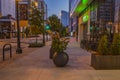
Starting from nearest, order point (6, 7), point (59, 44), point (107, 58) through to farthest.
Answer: point (107, 58) → point (59, 44) → point (6, 7)

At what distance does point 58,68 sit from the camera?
12672mm

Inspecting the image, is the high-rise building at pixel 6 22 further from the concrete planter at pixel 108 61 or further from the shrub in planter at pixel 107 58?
the concrete planter at pixel 108 61

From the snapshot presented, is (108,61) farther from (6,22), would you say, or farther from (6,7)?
(6,7)

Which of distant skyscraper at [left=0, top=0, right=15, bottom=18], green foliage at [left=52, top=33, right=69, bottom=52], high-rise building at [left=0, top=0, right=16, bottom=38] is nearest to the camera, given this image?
green foliage at [left=52, top=33, right=69, bottom=52]

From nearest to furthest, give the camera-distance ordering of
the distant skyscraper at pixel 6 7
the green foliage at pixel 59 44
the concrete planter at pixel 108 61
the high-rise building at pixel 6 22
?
the concrete planter at pixel 108 61 → the green foliage at pixel 59 44 → the high-rise building at pixel 6 22 → the distant skyscraper at pixel 6 7

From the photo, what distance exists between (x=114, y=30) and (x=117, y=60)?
9.48 meters

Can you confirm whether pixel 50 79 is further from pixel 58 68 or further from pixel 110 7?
pixel 110 7

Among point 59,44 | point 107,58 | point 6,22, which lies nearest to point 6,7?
point 6,22

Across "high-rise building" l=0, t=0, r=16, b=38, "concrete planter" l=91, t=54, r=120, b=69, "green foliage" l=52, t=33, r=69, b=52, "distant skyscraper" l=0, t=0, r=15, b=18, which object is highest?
"distant skyscraper" l=0, t=0, r=15, b=18

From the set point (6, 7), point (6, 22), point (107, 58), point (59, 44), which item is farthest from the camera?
point (6, 7)

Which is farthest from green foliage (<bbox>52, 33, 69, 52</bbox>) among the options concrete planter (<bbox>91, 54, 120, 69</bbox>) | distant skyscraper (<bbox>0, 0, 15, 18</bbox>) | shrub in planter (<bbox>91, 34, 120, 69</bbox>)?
distant skyscraper (<bbox>0, 0, 15, 18</bbox>)

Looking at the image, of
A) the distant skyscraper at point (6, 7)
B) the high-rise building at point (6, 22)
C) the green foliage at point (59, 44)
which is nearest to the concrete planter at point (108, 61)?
the green foliage at point (59, 44)

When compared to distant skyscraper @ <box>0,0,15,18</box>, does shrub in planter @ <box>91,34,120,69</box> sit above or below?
below

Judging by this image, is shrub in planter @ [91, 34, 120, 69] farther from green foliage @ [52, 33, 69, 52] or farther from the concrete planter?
green foliage @ [52, 33, 69, 52]
